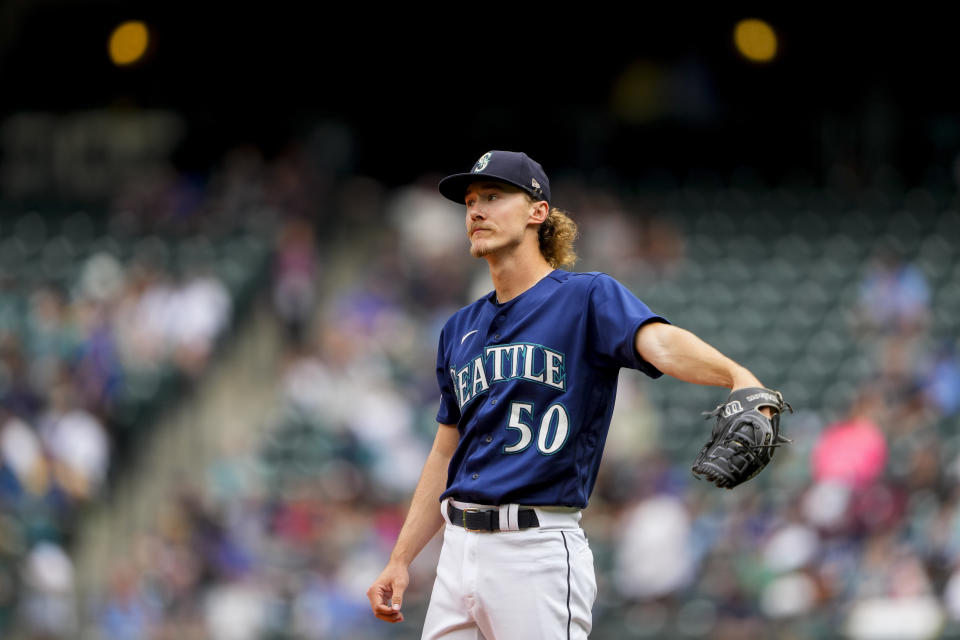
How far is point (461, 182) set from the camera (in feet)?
11.5

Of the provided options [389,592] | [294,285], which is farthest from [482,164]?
[294,285]

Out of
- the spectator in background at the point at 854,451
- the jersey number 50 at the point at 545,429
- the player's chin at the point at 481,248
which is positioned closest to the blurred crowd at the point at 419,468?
the spectator in background at the point at 854,451

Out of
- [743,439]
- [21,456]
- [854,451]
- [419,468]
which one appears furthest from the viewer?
[419,468]

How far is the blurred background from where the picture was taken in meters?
8.22

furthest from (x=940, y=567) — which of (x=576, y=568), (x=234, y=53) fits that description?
(x=234, y=53)

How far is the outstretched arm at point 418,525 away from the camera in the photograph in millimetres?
3557

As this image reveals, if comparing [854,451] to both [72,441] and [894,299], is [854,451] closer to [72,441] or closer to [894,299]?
[894,299]

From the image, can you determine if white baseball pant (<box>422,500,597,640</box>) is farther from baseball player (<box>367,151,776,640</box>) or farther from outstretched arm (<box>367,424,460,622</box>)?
outstretched arm (<box>367,424,460,622</box>)

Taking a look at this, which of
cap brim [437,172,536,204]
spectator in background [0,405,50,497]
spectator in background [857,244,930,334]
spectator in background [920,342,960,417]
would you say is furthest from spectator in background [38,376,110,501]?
cap brim [437,172,536,204]

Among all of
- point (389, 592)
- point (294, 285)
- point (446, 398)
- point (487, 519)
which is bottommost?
point (389, 592)

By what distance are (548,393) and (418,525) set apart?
59 cm

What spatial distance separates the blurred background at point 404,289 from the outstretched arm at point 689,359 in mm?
4600

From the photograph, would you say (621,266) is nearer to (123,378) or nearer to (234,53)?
(123,378)

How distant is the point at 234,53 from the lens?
15.9m
